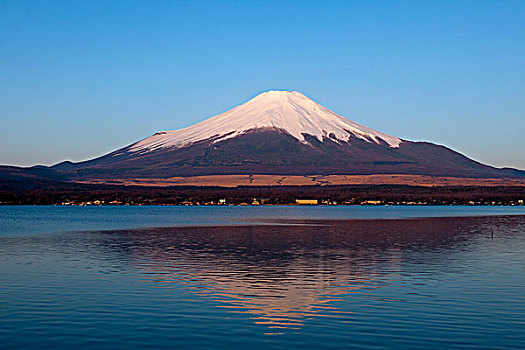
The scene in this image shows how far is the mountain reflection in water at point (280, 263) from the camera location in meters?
26.3

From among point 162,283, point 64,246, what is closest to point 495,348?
point 162,283

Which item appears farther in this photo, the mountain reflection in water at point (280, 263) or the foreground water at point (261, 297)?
the mountain reflection in water at point (280, 263)

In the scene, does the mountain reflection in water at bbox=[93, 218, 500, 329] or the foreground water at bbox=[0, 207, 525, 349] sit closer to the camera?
the foreground water at bbox=[0, 207, 525, 349]

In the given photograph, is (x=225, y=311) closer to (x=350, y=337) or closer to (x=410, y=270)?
(x=350, y=337)

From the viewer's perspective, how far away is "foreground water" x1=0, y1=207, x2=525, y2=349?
66.3 ft

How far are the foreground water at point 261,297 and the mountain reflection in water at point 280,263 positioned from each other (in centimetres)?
10

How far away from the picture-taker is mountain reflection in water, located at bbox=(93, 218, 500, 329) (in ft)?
86.3

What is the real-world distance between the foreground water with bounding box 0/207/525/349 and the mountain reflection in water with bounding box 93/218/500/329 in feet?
0.32

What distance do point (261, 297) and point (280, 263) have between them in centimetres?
1252

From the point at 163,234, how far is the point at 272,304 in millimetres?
42514

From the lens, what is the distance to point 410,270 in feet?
119

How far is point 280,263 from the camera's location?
39719 millimetres

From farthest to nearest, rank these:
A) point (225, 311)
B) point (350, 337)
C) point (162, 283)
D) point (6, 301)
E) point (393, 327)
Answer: point (162, 283) → point (6, 301) → point (225, 311) → point (393, 327) → point (350, 337)

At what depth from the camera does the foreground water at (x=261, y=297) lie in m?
20.2
